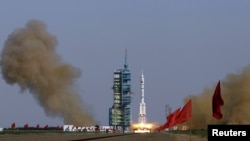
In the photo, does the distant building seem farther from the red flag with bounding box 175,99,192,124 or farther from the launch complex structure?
the red flag with bounding box 175,99,192,124

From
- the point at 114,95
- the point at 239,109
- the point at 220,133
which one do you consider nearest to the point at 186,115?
the point at 220,133

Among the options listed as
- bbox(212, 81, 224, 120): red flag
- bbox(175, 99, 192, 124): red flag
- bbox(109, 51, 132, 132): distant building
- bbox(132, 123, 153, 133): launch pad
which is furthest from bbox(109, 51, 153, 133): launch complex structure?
bbox(212, 81, 224, 120): red flag

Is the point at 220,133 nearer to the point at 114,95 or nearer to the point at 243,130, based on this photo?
the point at 243,130

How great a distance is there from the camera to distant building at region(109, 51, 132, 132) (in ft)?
575

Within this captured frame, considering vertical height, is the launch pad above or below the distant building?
below

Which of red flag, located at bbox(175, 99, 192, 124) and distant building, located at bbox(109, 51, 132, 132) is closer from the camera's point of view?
red flag, located at bbox(175, 99, 192, 124)

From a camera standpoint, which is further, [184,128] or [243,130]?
[184,128]

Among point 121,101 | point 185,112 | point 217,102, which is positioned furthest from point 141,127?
point 217,102

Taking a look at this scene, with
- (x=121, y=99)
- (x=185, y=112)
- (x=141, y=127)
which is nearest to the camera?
(x=185, y=112)

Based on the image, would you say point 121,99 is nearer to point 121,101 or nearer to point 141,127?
point 121,101

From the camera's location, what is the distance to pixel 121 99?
176000 mm

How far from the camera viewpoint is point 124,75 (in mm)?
178000

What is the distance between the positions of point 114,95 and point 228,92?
7128cm

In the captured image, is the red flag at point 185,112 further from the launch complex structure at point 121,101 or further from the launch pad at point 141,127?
the launch complex structure at point 121,101
